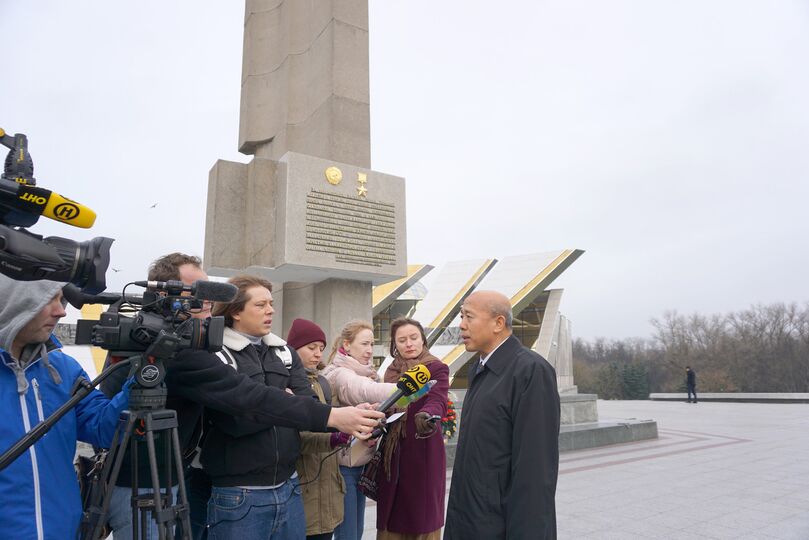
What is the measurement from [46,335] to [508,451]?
1692 millimetres

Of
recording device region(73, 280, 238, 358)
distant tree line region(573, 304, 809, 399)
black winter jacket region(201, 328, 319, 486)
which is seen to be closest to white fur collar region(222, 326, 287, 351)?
black winter jacket region(201, 328, 319, 486)

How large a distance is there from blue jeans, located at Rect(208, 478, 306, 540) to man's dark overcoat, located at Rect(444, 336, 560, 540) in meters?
0.71

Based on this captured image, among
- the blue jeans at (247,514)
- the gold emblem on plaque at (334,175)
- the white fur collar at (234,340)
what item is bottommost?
the blue jeans at (247,514)

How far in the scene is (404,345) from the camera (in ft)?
10.8

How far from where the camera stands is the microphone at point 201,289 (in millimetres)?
1556

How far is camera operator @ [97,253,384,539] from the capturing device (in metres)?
1.78

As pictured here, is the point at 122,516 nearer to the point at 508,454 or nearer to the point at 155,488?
the point at 155,488

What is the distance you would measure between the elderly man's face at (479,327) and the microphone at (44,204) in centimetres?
166

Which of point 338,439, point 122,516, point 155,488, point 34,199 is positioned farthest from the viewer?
point 338,439

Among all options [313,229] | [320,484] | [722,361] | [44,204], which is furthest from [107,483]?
[722,361]

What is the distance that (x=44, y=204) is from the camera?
1248mm

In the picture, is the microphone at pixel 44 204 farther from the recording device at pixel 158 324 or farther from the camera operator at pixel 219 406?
the camera operator at pixel 219 406

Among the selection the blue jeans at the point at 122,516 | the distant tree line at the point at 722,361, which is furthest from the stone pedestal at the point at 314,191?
the distant tree line at the point at 722,361

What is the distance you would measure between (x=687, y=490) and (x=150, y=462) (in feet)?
19.0
